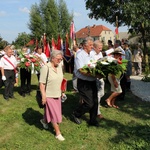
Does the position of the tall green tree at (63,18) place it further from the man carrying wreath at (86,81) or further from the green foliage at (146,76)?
the man carrying wreath at (86,81)

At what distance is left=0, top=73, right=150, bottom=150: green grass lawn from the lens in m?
4.79

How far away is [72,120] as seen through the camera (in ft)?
20.3

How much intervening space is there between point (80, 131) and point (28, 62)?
379cm

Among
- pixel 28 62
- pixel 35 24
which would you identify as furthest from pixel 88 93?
pixel 35 24

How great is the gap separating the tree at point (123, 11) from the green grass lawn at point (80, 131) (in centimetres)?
811

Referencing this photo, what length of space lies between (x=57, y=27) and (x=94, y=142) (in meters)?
45.2

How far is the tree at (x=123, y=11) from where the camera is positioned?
13.9m

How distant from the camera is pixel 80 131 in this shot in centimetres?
549

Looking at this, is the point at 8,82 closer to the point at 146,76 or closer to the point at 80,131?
the point at 80,131

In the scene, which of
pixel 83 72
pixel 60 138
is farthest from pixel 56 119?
pixel 83 72

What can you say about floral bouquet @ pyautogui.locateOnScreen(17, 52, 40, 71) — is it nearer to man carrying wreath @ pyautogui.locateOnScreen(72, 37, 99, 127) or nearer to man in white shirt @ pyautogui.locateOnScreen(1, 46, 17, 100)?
man in white shirt @ pyautogui.locateOnScreen(1, 46, 17, 100)

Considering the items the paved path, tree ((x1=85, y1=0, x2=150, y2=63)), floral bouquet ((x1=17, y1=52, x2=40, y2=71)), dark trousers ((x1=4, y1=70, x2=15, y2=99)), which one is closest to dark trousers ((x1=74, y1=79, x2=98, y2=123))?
the paved path

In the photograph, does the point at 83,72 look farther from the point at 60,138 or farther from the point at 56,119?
the point at 60,138

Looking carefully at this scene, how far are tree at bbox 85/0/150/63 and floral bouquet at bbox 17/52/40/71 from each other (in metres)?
7.64
